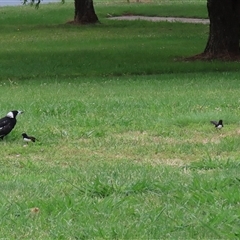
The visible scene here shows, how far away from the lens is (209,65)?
68.6ft

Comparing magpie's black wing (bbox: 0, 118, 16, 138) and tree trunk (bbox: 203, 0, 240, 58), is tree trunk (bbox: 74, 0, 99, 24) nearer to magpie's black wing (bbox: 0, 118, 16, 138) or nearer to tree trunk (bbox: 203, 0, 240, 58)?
tree trunk (bbox: 203, 0, 240, 58)

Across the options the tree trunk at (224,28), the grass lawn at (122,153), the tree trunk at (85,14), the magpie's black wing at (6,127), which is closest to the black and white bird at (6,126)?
the magpie's black wing at (6,127)

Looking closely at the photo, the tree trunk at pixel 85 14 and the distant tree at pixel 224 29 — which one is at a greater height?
the distant tree at pixel 224 29

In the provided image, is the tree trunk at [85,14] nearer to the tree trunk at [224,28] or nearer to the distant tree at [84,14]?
the distant tree at [84,14]

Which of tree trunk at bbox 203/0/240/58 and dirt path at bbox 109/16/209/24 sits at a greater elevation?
tree trunk at bbox 203/0/240/58

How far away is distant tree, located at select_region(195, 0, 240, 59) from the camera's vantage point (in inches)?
859

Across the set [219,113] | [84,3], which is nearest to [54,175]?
[219,113]

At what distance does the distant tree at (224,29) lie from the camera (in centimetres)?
2181

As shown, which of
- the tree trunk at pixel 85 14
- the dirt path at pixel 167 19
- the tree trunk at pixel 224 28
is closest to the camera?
the tree trunk at pixel 224 28

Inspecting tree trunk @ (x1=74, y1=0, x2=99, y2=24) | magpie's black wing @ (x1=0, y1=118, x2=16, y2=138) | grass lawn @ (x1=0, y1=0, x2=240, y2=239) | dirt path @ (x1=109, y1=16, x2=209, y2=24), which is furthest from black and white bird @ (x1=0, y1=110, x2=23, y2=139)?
dirt path @ (x1=109, y1=16, x2=209, y2=24)

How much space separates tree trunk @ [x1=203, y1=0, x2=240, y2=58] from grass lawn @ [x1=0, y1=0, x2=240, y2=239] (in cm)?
122

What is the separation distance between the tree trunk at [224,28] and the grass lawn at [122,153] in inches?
48.2

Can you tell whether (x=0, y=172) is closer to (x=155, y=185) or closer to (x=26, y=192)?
(x=26, y=192)

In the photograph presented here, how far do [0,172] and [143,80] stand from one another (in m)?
11.0
